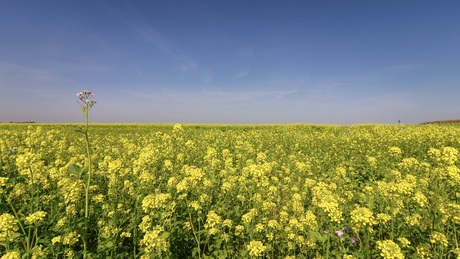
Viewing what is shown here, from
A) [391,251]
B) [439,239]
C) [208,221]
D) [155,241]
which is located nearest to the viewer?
[391,251]

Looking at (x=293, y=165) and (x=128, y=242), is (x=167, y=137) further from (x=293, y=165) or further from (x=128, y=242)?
(x=293, y=165)

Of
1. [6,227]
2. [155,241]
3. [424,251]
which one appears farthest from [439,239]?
[6,227]

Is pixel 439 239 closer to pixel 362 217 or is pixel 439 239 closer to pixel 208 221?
pixel 362 217

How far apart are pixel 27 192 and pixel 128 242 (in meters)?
2.51

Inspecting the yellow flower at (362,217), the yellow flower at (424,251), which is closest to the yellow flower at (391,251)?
the yellow flower at (362,217)

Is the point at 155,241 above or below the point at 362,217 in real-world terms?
below

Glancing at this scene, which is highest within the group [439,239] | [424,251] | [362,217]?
[362,217]

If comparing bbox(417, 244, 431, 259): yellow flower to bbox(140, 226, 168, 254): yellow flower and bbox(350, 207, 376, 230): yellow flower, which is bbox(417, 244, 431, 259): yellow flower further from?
bbox(140, 226, 168, 254): yellow flower

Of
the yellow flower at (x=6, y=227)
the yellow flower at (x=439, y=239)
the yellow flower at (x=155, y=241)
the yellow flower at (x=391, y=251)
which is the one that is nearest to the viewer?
the yellow flower at (x=391, y=251)

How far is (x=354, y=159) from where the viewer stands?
33.8 feet

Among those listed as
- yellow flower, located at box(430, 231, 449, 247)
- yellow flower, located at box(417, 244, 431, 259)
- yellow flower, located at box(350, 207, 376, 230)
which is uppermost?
yellow flower, located at box(350, 207, 376, 230)

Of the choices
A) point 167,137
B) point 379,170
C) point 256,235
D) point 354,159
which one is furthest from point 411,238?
point 354,159

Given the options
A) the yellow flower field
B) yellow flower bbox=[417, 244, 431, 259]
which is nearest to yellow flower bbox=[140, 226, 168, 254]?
the yellow flower field

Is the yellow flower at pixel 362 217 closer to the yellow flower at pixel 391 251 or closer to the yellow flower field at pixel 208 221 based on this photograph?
the yellow flower field at pixel 208 221
